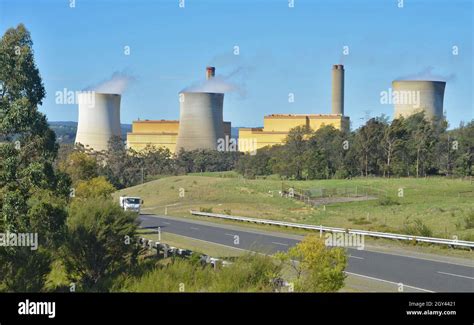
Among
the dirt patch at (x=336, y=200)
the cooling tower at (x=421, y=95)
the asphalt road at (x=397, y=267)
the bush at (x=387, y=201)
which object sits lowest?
the dirt patch at (x=336, y=200)

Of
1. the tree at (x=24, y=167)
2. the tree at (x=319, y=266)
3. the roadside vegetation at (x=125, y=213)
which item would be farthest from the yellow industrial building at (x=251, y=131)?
the tree at (x=319, y=266)

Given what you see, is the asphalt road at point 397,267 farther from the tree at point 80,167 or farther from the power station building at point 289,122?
the power station building at point 289,122

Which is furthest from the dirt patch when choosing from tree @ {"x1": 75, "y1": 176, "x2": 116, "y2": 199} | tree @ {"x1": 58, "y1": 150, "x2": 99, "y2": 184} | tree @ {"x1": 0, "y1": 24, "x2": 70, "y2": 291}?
tree @ {"x1": 0, "y1": 24, "x2": 70, "y2": 291}

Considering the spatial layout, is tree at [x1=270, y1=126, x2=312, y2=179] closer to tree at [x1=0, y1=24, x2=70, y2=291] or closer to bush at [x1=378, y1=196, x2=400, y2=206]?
bush at [x1=378, y1=196, x2=400, y2=206]

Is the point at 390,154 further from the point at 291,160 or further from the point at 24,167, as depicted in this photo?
the point at 24,167
